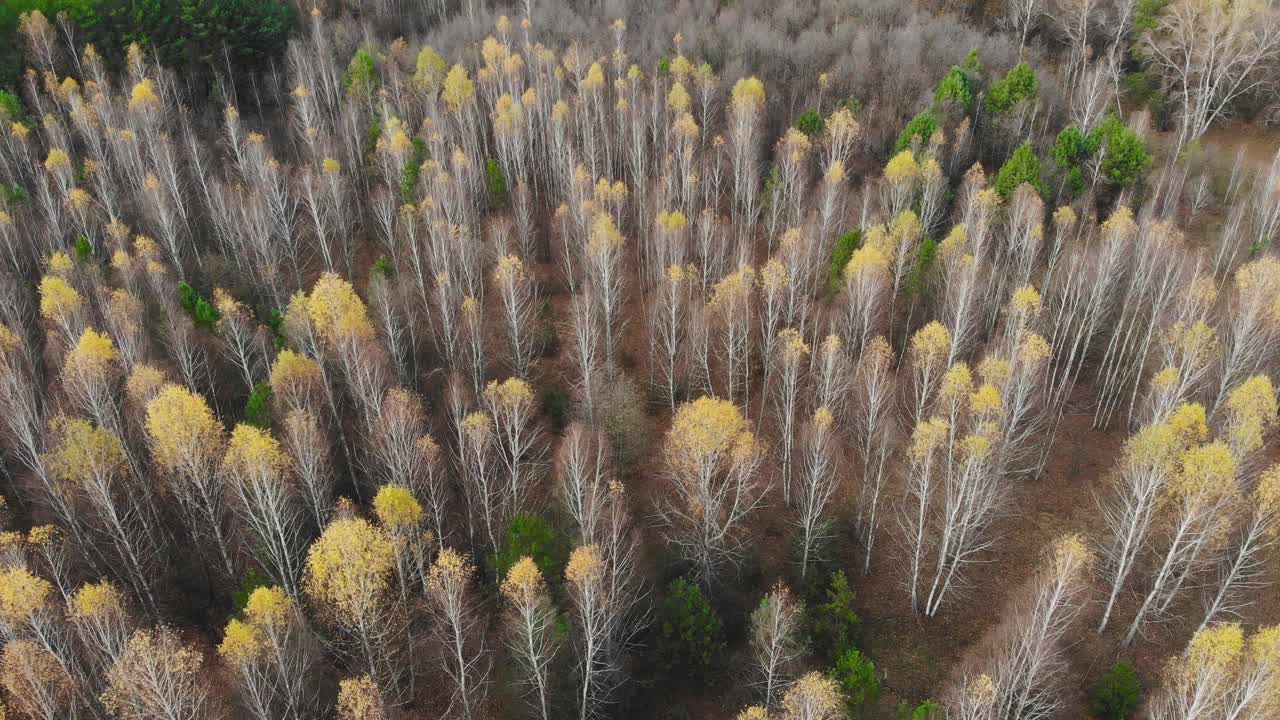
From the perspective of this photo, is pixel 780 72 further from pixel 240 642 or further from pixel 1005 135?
pixel 240 642

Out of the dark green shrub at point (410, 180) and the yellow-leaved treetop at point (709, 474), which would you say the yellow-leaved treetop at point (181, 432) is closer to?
the yellow-leaved treetop at point (709, 474)

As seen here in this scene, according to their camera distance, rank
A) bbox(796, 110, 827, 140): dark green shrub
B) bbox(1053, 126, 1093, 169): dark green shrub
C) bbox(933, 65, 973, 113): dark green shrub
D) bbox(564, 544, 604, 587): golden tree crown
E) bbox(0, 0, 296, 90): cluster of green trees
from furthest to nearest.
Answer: bbox(0, 0, 296, 90): cluster of green trees < bbox(796, 110, 827, 140): dark green shrub < bbox(933, 65, 973, 113): dark green shrub < bbox(1053, 126, 1093, 169): dark green shrub < bbox(564, 544, 604, 587): golden tree crown

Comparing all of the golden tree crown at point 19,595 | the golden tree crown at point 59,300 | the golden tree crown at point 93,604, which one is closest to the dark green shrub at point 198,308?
the golden tree crown at point 59,300

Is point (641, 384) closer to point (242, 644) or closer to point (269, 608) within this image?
point (269, 608)

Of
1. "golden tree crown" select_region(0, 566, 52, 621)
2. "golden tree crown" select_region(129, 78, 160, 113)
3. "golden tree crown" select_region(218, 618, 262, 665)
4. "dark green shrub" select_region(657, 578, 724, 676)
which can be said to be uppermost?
"golden tree crown" select_region(129, 78, 160, 113)

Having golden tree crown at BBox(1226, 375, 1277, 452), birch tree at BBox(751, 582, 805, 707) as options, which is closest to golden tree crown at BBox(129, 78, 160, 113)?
birch tree at BBox(751, 582, 805, 707)

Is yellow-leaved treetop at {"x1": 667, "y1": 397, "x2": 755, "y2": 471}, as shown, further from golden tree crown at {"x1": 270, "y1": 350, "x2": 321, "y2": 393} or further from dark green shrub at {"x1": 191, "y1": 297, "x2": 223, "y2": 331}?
dark green shrub at {"x1": 191, "y1": 297, "x2": 223, "y2": 331}

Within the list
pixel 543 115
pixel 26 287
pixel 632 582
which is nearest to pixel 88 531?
pixel 26 287
